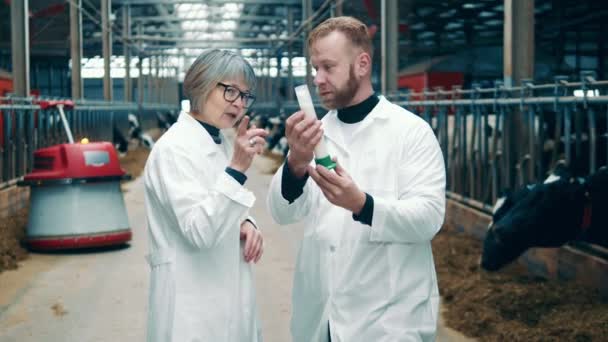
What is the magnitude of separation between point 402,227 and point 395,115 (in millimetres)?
406

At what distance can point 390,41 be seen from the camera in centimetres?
1403

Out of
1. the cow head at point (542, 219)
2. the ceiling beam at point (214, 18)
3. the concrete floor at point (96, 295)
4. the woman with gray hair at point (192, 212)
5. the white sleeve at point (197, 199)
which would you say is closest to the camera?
the white sleeve at point (197, 199)

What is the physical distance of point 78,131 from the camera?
1636 cm

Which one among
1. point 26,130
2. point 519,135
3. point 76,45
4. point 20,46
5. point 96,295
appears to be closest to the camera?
point 96,295

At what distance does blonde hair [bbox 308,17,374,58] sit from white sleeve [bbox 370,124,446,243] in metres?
0.32

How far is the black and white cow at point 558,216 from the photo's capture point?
568cm

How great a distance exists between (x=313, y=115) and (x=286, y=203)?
1.42ft

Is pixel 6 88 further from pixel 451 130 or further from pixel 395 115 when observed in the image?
pixel 395 115

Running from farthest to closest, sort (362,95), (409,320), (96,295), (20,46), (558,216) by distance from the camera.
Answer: (20,46) → (96,295) → (558,216) → (362,95) → (409,320)

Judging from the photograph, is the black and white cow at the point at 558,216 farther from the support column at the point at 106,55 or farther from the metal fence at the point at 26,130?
the support column at the point at 106,55

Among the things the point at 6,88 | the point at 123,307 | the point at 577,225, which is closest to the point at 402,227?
the point at 577,225

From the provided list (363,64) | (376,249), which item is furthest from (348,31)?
(376,249)

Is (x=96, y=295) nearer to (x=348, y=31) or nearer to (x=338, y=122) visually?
(x=338, y=122)

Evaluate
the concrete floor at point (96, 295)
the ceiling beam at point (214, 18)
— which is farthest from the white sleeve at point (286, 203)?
the ceiling beam at point (214, 18)
